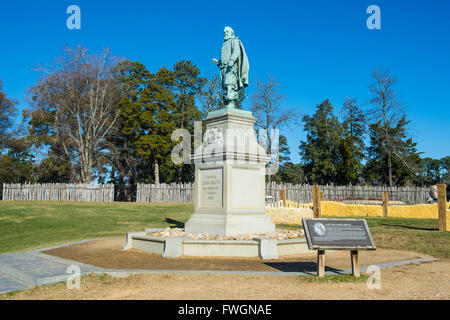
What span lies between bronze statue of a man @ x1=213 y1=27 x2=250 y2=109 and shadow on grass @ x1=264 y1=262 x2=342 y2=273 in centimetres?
521

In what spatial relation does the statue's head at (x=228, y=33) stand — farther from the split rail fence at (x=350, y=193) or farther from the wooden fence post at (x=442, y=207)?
the split rail fence at (x=350, y=193)

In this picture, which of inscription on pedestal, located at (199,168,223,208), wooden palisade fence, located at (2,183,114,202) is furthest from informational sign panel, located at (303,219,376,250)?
wooden palisade fence, located at (2,183,114,202)

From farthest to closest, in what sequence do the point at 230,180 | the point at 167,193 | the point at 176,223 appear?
the point at 167,193 < the point at 176,223 < the point at 230,180

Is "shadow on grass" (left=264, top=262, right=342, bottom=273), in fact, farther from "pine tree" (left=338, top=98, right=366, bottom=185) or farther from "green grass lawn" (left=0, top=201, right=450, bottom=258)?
"pine tree" (left=338, top=98, right=366, bottom=185)

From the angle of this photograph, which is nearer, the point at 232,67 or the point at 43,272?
the point at 43,272

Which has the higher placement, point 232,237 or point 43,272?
point 232,237

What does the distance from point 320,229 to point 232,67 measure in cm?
659

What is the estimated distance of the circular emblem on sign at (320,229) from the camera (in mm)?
6218

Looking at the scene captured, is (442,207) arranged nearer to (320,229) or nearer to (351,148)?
(320,229)

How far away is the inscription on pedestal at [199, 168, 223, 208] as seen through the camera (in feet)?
33.2

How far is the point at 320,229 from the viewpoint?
6.27m

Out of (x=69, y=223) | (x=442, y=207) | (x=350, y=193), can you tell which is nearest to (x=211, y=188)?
(x=442, y=207)

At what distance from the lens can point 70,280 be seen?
5922mm
